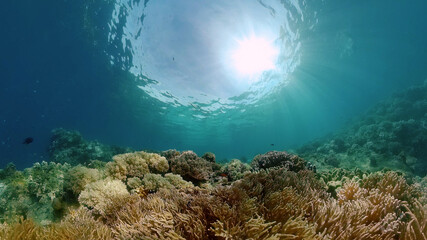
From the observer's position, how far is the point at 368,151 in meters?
14.2

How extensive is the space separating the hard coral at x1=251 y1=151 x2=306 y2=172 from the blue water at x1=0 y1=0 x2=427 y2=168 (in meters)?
17.1

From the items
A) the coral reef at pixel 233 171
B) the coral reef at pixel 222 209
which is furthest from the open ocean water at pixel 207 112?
the coral reef at pixel 233 171

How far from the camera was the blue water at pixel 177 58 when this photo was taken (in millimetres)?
20877

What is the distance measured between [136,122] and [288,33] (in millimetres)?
41410

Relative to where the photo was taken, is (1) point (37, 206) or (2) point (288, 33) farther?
(2) point (288, 33)

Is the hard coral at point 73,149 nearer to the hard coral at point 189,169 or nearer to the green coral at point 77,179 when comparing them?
the green coral at point 77,179

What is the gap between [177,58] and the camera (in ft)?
81.6

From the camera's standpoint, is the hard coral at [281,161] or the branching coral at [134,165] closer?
the branching coral at [134,165]

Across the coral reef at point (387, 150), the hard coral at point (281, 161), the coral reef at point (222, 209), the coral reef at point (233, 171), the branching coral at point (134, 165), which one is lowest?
the coral reef at point (222, 209)

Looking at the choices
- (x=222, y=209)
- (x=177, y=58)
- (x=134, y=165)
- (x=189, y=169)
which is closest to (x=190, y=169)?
(x=189, y=169)

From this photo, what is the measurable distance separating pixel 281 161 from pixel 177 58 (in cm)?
2114

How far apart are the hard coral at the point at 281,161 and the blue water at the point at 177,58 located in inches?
672

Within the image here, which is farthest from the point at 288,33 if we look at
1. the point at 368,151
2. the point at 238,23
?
the point at 368,151

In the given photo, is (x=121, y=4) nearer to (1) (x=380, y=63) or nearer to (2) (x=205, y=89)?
(2) (x=205, y=89)
